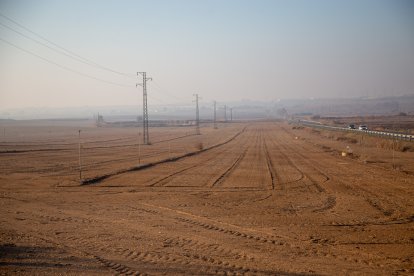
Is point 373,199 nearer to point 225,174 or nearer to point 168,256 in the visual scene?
point 225,174

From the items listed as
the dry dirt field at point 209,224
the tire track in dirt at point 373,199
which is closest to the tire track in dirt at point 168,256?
the dry dirt field at point 209,224

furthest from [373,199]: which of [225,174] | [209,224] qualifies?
[225,174]

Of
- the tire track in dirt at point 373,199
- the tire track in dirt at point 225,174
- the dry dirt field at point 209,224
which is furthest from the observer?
the tire track in dirt at point 225,174

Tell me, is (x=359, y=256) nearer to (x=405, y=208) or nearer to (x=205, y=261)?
(x=205, y=261)

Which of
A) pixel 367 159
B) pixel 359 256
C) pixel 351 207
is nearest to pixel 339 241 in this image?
pixel 359 256

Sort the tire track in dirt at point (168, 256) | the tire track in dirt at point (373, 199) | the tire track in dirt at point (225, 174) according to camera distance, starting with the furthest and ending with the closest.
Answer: the tire track in dirt at point (225, 174), the tire track in dirt at point (373, 199), the tire track in dirt at point (168, 256)

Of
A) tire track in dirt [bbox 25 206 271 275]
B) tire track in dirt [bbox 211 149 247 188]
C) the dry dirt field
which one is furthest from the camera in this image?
tire track in dirt [bbox 211 149 247 188]

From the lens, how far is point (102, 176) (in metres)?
24.4

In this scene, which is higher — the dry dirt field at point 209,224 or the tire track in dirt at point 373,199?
the dry dirt field at point 209,224

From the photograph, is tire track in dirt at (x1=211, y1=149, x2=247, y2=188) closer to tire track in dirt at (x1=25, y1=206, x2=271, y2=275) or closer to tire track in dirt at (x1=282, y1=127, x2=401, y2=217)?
tire track in dirt at (x1=282, y1=127, x2=401, y2=217)

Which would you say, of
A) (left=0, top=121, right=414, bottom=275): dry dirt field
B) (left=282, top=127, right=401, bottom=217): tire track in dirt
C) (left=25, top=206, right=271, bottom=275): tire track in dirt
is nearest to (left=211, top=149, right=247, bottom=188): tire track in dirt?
(left=0, top=121, right=414, bottom=275): dry dirt field

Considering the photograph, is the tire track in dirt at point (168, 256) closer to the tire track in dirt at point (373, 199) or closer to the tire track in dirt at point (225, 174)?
the tire track in dirt at point (373, 199)

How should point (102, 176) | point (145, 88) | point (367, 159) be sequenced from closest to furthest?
point (102, 176) < point (367, 159) < point (145, 88)

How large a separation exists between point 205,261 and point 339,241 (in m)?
3.96
